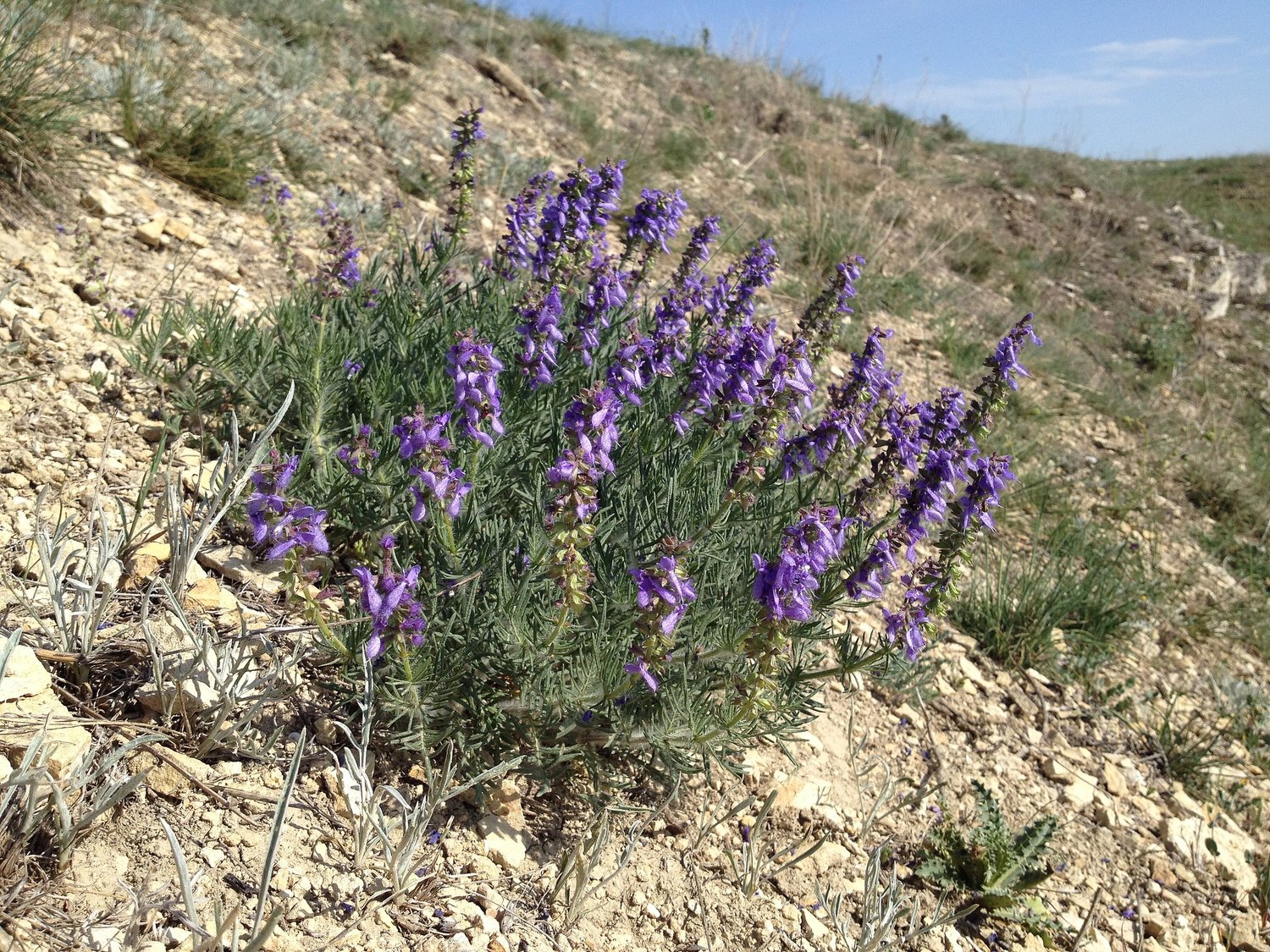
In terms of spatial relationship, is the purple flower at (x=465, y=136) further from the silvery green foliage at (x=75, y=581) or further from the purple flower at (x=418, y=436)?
the silvery green foliage at (x=75, y=581)

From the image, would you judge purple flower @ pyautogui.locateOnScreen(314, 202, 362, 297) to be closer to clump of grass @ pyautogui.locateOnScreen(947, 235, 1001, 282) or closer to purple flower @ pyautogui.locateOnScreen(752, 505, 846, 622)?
purple flower @ pyautogui.locateOnScreen(752, 505, 846, 622)

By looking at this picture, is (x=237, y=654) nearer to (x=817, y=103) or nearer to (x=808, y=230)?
(x=808, y=230)

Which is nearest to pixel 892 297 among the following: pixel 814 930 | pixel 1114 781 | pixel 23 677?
pixel 1114 781

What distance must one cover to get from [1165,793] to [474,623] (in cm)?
343

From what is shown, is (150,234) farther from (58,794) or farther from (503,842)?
(503,842)

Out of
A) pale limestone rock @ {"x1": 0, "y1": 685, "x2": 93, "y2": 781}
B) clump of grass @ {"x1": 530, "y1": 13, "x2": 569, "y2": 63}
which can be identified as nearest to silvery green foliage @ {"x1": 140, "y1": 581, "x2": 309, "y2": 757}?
pale limestone rock @ {"x1": 0, "y1": 685, "x2": 93, "y2": 781}

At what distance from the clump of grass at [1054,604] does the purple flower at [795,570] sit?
260cm

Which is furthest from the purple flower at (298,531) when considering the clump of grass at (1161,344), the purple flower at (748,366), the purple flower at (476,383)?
the clump of grass at (1161,344)

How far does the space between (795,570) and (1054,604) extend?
9.52 ft

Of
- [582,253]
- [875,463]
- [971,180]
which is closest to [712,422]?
[875,463]

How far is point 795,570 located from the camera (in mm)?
2201

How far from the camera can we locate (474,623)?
2.56 m

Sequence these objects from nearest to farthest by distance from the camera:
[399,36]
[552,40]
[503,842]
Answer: [503,842]
[399,36]
[552,40]

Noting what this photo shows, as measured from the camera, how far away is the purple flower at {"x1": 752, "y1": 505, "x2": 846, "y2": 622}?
7.20 feet
